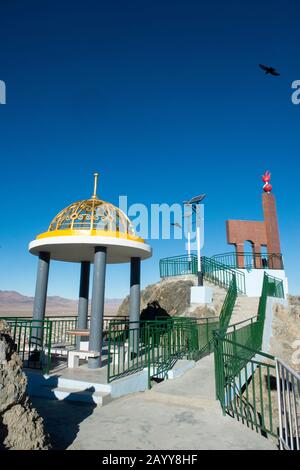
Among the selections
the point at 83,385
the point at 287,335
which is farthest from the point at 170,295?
the point at 83,385

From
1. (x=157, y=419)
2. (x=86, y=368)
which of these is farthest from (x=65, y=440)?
(x=86, y=368)

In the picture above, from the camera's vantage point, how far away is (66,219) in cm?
933

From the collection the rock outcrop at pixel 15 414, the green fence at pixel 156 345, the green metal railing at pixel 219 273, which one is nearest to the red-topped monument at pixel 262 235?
the green metal railing at pixel 219 273

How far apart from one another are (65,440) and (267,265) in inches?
826

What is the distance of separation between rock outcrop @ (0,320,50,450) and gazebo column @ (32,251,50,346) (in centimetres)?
517

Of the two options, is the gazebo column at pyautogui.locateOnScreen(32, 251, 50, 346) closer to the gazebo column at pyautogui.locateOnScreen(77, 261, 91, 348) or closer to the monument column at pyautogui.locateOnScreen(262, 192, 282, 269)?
the gazebo column at pyautogui.locateOnScreen(77, 261, 91, 348)

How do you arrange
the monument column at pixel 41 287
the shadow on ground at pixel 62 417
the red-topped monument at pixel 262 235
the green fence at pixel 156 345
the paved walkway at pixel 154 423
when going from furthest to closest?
the red-topped monument at pixel 262 235 → the monument column at pixel 41 287 → the green fence at pixel 156 345 → the shadow on ground at pixel 62 417 → the paved walkway at pixel 154 423

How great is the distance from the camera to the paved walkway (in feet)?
13.4

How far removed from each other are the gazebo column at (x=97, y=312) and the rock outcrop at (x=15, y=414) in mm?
4736

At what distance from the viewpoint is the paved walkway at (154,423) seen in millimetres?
4074

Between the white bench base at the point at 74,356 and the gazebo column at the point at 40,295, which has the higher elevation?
the gazebo column at the point at 40,295

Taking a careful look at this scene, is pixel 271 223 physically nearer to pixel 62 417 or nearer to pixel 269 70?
Result: pixel 269 70

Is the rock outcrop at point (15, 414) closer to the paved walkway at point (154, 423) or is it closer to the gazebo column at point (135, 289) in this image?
the paved walkway at point (154, 423)

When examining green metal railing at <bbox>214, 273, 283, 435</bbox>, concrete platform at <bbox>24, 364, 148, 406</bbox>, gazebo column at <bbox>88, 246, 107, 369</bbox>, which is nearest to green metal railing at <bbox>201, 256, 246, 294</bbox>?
green metal railing at <bbox>214, 273, 283, 435</bbox>
